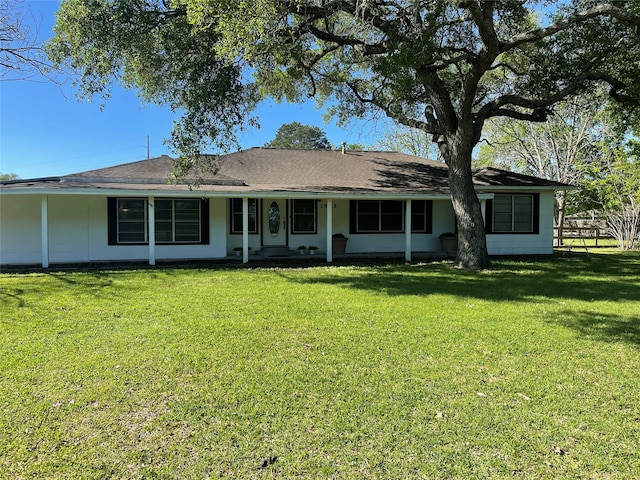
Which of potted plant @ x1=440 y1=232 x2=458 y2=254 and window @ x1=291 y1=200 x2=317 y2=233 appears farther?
potted plant @ x1=440 y1=232 x2=458 y2=254

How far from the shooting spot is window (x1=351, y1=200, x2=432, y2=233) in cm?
1469

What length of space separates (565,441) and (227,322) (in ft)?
14.1

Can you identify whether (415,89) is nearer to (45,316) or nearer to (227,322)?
(227,322)

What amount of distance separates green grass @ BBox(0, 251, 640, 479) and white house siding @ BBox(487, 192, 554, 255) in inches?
296

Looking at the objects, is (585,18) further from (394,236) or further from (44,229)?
(44,229)

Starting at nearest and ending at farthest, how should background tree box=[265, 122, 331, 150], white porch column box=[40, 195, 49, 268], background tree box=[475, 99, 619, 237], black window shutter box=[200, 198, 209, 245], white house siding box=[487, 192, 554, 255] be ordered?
white porch column box=[40, 195, 49, 268] < black window shutter box=[200, 198, 209, 245] < white house siding box=[487, 192, 554, 255] < background tree box=[475, 99, 619, 237] < background tree box=[265, 122, 331, 150]

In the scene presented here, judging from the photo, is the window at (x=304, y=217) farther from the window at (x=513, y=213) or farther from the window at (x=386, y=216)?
the window at (x=513, y=213)

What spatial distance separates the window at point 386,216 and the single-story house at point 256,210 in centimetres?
4

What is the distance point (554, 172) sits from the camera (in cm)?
2883

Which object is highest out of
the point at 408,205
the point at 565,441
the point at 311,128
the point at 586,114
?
the point at 311,128

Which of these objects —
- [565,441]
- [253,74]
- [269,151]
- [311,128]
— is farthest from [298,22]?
[311,128]

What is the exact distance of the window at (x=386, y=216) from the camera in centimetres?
1469

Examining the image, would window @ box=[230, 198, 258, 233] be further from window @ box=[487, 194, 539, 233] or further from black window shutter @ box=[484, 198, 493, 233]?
window @ box=[487, 194, 539, 233]

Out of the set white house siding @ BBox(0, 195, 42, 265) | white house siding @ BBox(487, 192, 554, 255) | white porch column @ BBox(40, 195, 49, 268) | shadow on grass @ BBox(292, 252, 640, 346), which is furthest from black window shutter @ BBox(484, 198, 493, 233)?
white house siding @ BBox(0, 195, 42, 265)
